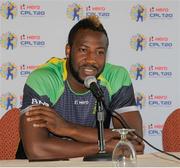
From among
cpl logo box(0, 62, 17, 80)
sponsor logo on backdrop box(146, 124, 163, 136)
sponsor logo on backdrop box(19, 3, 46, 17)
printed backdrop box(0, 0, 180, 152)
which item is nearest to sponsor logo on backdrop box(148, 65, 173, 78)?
printed backdrop box(0, 0, 180, 152)

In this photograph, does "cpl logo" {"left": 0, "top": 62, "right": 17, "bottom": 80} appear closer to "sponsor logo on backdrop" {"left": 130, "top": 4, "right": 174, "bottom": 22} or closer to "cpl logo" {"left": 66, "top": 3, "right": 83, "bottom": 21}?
"cpl logo" {"left": 66, "top": 3, "right": 83, "bottom": 21}

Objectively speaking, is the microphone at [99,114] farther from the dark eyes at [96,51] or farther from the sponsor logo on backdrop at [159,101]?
the sponsor logo on backdrop at [159,101]

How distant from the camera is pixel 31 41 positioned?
498 centimetres

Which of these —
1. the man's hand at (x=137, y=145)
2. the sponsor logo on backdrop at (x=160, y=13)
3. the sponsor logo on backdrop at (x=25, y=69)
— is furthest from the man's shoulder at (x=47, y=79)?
the sponsor logo on backdrop at (x=160, y=13)

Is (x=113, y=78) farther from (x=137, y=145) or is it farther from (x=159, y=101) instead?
(x=159, y=101)

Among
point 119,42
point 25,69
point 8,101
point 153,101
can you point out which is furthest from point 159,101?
point 8,101

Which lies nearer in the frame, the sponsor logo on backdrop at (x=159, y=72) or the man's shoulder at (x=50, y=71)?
the man's shoulder at (x=50, y=71)

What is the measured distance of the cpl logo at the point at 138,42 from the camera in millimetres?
5074

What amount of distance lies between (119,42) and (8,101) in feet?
4.28

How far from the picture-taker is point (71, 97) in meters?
3.35

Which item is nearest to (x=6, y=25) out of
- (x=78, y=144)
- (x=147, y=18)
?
(x=147, y=18)

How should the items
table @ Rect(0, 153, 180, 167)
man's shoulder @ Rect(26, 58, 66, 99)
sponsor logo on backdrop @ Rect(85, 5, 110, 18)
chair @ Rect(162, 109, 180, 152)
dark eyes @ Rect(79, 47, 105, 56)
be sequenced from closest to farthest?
table @ Rect(0, 153, 180, 167) < man's shoulder @ Rect(26, 58, 66, 99) < dark eyes @ Rect(79, 47, 105, 56) < chair @ Rect(162, 109, 180, 152) < sponsor logo on backdrop @ Rect(85, 5, 110, 18)

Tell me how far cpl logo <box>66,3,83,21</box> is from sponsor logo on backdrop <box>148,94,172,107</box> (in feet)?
A: 3.69

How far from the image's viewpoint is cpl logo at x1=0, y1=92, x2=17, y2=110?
191 inches
